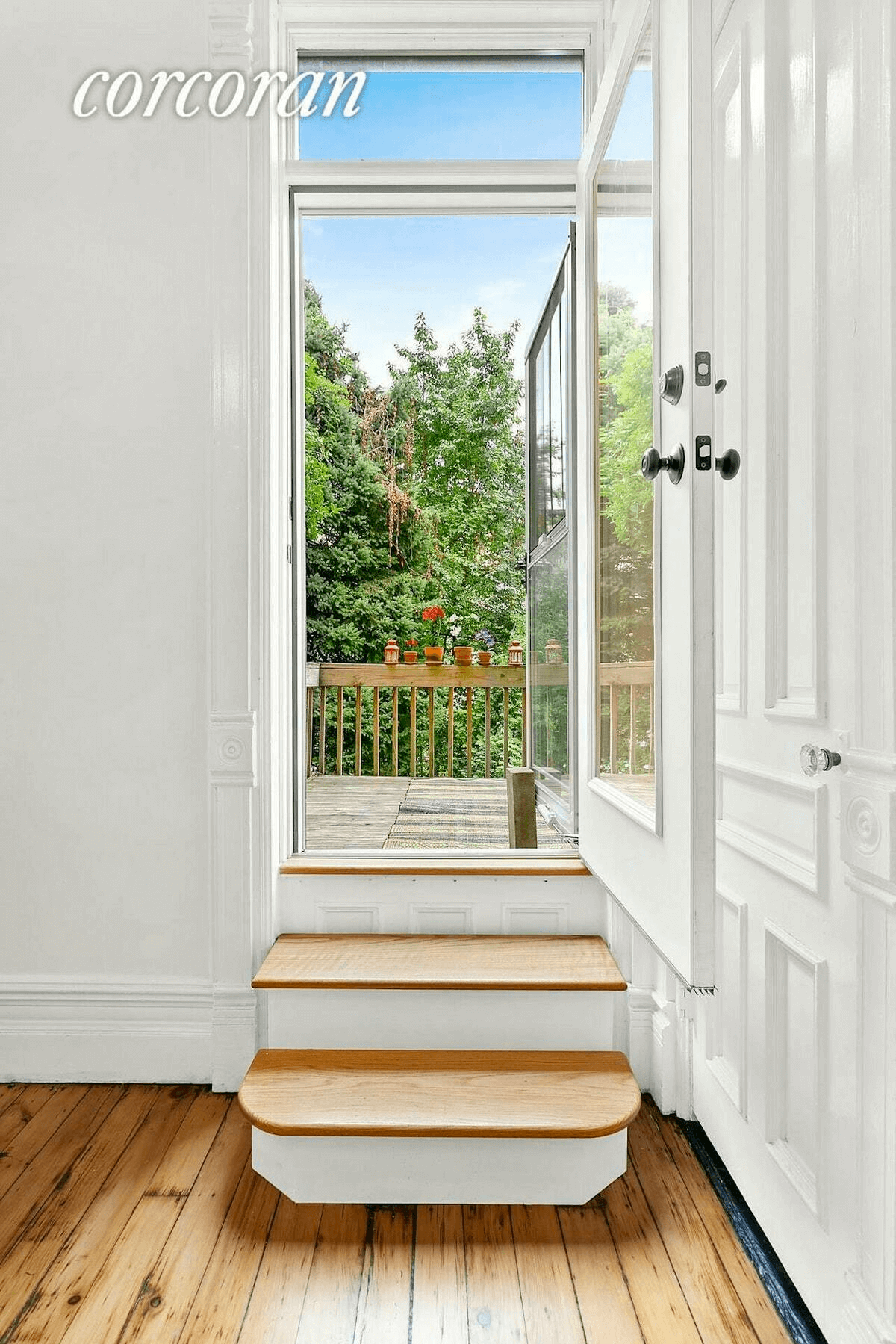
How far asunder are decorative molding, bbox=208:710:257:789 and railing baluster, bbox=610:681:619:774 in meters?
0.86

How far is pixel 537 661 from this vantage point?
3.22 m

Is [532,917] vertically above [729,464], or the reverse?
[729,464]

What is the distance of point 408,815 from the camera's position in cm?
369

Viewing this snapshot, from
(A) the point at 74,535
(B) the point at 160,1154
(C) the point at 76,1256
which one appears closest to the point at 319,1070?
(B) the point at 160,1154

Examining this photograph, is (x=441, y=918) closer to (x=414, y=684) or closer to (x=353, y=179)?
(x=353, y=179)

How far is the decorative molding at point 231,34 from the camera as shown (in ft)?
6.84

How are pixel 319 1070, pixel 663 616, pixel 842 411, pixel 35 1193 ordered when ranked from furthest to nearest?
pixel 319 1070 → pixel 35 1193 → pixel 663 616 → pixel 842 411

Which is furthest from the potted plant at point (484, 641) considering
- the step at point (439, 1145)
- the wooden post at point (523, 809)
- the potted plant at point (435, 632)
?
the step at point (439, 1145)

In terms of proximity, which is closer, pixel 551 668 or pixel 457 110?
pixel 457 110

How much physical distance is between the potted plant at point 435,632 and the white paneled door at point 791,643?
3.61 metres

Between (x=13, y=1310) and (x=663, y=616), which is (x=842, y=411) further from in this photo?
(x=13, y=1310)

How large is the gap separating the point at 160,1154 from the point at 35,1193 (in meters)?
0.24

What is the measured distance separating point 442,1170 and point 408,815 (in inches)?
83.0

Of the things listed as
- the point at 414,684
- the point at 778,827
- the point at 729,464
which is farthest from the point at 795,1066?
the point at 414,684
